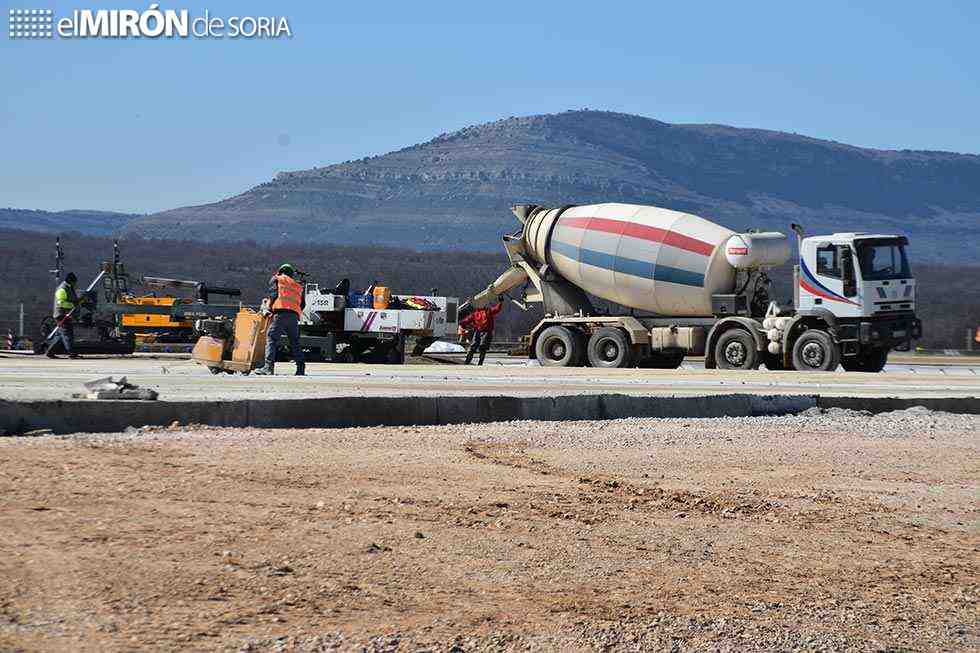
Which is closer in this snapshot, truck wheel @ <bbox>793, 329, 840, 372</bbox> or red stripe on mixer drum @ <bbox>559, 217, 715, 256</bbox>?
truck wheel @ <bbox>793, 329, 840, 372</bbox>

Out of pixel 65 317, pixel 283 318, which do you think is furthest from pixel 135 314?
pixel 283 318

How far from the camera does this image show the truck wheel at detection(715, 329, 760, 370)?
2800 cm

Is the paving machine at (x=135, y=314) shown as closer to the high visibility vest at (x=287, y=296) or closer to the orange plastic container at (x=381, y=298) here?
the orange plastic container at (x=381, y=298)

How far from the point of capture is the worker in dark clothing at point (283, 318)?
1834 cm

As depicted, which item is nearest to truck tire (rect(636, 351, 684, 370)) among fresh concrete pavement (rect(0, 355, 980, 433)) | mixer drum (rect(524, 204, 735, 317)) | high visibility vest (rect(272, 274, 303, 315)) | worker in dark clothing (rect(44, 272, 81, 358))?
mixer drum (rect(524, 204, 735, 317))

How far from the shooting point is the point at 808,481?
9.77 m

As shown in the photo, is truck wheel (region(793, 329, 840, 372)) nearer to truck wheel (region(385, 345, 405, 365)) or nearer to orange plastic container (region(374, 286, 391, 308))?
truck wheel (region(385, 345, 405, 365))

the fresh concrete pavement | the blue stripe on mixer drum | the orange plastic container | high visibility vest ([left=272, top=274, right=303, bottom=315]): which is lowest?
the fresh concrete pavement

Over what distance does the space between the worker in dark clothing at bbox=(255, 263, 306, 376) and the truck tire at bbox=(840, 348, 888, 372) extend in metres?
13.2

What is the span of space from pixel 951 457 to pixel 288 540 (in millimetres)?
6601

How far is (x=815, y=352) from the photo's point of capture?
88.8 ft

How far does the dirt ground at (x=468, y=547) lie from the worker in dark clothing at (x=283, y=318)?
24.3 ft

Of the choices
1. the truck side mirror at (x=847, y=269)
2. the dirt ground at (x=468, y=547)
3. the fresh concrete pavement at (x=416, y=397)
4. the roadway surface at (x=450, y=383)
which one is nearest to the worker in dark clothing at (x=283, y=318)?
the roadway surface at (x=450, y=383)

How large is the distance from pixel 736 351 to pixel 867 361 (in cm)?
256
